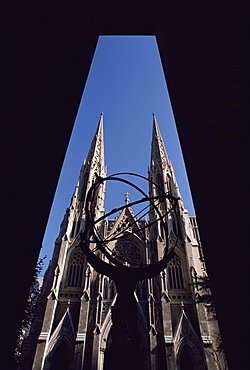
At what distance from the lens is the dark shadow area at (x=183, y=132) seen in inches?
86.4

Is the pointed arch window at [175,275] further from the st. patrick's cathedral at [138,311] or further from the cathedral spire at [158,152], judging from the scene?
the cathedral spire at [158,152]

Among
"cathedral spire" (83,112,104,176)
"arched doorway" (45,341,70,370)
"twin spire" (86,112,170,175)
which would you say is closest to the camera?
"arched doorway" (45,341,70,370)

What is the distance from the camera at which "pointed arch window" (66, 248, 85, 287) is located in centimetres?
1944

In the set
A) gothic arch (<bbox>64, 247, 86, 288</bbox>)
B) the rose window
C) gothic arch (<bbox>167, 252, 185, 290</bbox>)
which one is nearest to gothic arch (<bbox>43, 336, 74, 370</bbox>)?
gothic arch (<bbox>64, 247, 86, 288</bbox>)

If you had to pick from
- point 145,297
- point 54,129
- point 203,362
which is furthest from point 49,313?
point 54,129

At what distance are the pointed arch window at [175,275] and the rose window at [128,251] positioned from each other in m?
3.40

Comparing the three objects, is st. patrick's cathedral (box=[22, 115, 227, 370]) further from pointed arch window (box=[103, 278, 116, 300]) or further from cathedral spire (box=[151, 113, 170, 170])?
cathedral spire (box=[151, 113, 170, 170])

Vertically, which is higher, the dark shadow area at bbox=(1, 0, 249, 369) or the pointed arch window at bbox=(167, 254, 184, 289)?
the pointed arch window at bbox=(167, 254, 184, 289)

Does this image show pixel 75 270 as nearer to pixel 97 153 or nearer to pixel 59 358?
pixel 59 358

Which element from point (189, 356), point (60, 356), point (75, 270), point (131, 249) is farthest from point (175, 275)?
point (60, 356)

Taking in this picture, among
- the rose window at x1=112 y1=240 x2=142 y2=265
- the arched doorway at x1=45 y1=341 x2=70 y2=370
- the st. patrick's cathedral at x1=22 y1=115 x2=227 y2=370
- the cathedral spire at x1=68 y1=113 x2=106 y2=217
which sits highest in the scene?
the cathedral spire at x1=68 y1=113 x2=106 y2=217

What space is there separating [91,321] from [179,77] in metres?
19.4

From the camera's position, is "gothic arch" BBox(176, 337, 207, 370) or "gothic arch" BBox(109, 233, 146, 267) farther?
"gothic arch" BBox(109, 233, 146, 267)

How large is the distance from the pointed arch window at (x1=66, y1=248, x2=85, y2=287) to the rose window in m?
3.68
